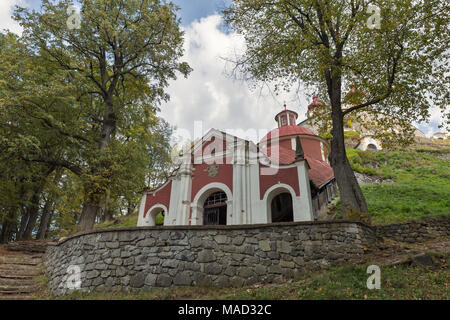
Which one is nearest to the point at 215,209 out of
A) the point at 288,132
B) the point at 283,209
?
the point at 283,209

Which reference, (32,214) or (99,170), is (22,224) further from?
(99,170)

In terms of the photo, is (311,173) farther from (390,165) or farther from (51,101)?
(390,165)

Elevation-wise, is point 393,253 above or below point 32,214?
below

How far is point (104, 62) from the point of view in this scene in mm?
12789

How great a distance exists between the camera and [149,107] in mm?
14492

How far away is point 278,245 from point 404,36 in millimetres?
7688

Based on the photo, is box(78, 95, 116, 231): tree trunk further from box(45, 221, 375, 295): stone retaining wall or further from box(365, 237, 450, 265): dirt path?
box(365, 237, 450, 265): dirt path

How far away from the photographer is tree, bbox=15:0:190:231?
1096 cm

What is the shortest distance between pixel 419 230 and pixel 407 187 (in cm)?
776

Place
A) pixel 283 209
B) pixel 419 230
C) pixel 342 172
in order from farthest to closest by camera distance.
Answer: pixel 283 209, pixel 342 172, pixel 419 230

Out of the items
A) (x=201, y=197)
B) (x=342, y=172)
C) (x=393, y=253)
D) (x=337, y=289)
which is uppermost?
(x=201, y=197)

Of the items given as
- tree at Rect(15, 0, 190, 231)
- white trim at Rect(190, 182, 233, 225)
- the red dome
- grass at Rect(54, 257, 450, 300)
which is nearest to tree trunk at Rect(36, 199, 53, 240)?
tree at Rect(15, 0, 190, 231)
